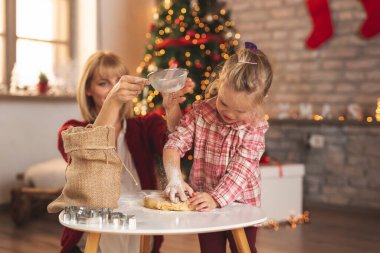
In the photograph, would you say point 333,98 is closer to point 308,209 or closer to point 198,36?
point 308,209

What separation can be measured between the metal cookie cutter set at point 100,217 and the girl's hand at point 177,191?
0.23 meters

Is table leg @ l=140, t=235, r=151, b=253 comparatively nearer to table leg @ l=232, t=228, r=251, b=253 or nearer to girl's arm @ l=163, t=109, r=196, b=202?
girl's arm @ l=163, t=109, r=196, b=202

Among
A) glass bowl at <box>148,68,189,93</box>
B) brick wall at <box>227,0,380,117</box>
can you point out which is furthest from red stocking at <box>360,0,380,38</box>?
glass bowl at <box>148,68,189,93</box>

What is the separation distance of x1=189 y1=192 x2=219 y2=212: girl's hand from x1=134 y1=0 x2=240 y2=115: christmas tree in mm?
2765

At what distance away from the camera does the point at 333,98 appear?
15.0ft

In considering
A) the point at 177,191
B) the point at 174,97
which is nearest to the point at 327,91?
the point at 174,97

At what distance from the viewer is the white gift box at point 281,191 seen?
3844mm

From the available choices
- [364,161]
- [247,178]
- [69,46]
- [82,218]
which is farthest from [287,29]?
[82,218]

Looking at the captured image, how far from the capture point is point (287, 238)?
3420mm

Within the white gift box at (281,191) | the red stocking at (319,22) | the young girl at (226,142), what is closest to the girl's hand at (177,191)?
the young girl at (226,142)

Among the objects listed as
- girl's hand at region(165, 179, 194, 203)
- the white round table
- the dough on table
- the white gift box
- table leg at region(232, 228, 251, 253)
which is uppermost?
girl's hand at region(165, 179, 194, 203)

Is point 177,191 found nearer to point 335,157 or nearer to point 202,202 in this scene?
point 202,202

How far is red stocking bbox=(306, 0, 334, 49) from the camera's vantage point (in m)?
4.54

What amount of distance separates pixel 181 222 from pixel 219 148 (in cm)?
42
